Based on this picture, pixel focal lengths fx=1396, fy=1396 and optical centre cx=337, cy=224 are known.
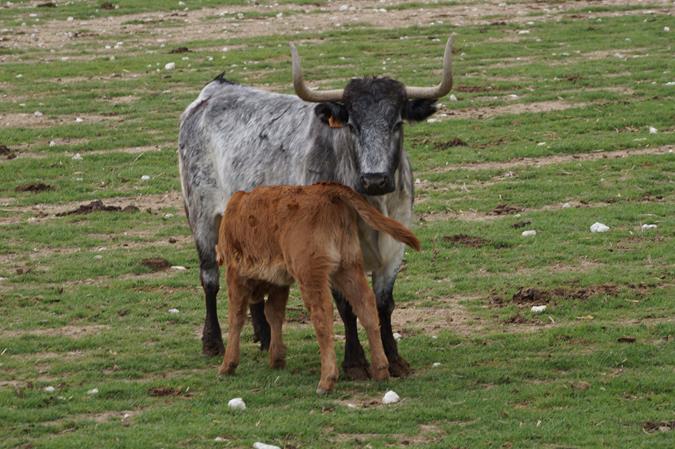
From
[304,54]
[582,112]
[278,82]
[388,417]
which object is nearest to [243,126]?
[388,417]

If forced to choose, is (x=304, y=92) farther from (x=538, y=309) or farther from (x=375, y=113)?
(x=538, y=309)

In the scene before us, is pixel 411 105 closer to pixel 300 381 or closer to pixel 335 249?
pixel 335 249

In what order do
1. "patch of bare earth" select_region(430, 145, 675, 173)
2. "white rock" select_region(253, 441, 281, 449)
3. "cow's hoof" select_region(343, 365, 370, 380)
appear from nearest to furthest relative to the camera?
1. "white rock" select_region(253, 441, 281, 449)
2. "cow's hoof" select_region(343, 365, 370, 380)
3. "patch of bare earth" select_region(430, 145, 675, 173)

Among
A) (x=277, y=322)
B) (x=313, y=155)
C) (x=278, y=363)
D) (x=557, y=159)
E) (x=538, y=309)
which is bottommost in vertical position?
(x=557, y=159)

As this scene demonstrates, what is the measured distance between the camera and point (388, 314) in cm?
1063

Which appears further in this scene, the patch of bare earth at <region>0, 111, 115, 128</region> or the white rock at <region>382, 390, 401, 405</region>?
the patch of bare earth at <region>0, 111, 115, 128</region>

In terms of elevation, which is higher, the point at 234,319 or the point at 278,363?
the point at 234,319

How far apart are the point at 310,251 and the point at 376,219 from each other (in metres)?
0.53

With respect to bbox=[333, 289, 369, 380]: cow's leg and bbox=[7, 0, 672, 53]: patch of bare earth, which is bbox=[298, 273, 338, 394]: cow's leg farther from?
bbox=[7, 0, 672, 53]: patch of bare earth

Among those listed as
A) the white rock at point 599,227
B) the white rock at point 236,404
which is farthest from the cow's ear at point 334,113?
the white rock at point 599,227

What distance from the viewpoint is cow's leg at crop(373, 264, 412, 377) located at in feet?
34.2

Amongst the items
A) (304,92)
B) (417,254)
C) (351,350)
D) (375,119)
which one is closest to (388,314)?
(351,350)

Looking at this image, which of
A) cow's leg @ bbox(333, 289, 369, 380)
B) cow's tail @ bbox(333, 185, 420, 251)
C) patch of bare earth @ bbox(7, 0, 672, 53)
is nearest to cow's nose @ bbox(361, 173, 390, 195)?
cow's tail @ bbox(333, 185, 420, 251)

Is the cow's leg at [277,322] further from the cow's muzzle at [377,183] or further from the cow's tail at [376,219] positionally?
the cow's muzzle at [377,183]
